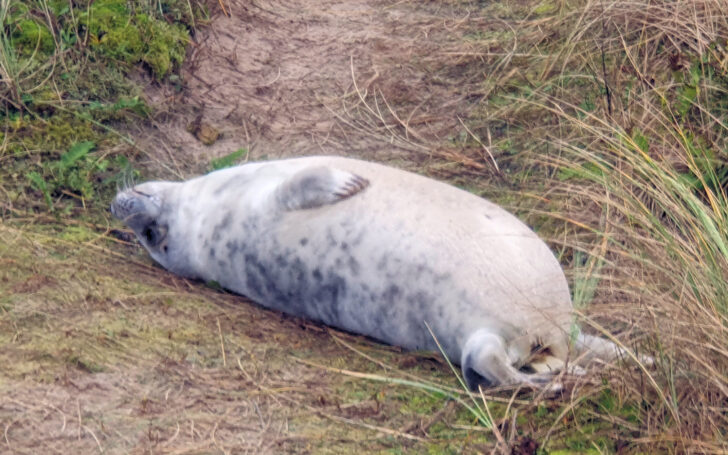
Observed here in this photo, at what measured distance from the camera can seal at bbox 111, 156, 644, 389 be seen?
10.4ft

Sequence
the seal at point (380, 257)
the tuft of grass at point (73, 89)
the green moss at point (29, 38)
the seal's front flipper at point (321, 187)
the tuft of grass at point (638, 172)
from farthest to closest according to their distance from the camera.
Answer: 1. the green moss at point (29, 38)
2. the tuft of grass at point (73, 89)
3. the seal's front flipper at point (321, 187)
4. the seal at point (380, 257)
5. the tuft of grass at point (638, 172)

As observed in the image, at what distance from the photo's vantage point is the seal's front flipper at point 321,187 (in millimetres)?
3748

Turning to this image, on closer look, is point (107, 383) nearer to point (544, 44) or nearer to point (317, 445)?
point (317, 445)

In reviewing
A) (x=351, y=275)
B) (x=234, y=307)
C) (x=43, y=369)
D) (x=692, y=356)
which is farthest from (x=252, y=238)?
(x=692, y=356)

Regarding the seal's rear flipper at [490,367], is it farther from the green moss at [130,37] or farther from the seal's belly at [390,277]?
the green moss at [130,37]

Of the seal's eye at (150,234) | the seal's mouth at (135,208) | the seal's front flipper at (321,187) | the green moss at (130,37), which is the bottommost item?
the seal's eye at (150,234)

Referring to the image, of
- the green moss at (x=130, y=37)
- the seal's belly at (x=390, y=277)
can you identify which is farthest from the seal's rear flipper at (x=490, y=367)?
the green moss at (x=130, y=37)

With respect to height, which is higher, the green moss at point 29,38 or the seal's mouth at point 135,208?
the green moss at point 29,38

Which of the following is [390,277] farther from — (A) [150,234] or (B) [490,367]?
(A) [150,234]

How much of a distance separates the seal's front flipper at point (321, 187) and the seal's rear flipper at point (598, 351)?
3.45ft

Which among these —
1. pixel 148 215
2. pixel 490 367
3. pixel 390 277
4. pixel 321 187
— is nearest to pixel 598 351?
pixel 490 367

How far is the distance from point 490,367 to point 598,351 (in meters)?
0.32

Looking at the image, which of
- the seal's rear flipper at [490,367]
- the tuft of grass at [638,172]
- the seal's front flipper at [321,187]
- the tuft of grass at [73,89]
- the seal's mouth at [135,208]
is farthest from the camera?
the tuft of grass at [73,89]

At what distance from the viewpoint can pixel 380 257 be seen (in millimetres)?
3494
